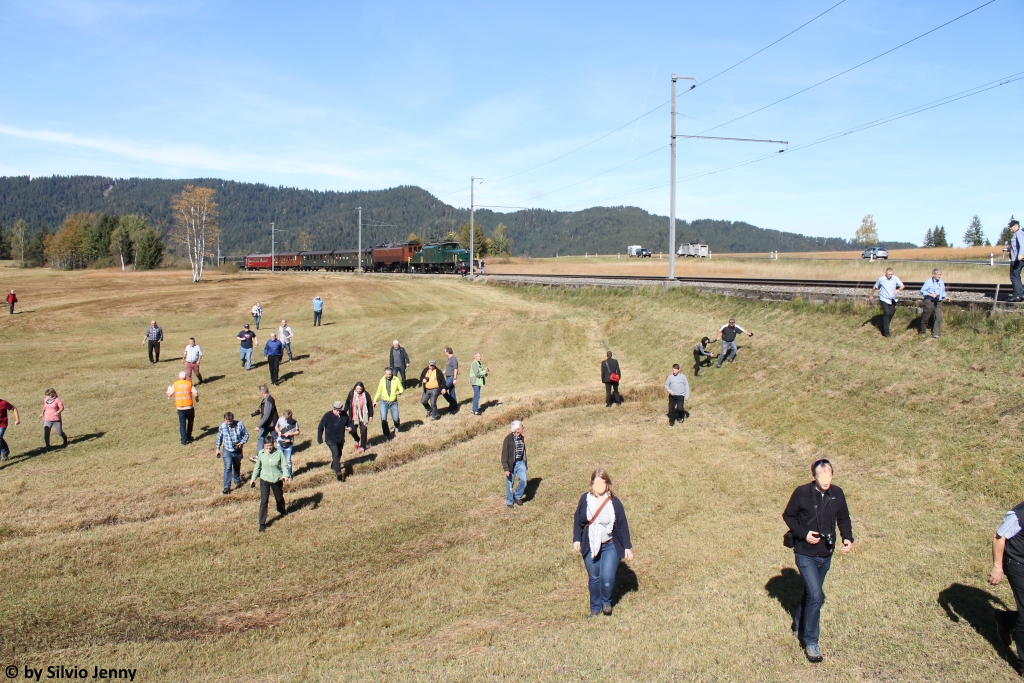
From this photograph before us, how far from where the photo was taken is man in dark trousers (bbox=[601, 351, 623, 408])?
19.1m

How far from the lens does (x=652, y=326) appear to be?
2862 cm

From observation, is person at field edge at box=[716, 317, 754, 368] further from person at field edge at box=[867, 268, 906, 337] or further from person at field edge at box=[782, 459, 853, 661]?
person at field edge at box=[782, 459, 853, 661]

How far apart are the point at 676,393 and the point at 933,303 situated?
23.4 ft

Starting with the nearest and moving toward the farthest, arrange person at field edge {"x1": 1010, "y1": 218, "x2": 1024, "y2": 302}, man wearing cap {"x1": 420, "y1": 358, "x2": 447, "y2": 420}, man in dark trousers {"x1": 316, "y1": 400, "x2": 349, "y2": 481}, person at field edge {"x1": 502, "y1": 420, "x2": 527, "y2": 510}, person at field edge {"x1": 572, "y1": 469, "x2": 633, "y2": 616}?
person at field edge {"x1": 572, "y1": 469, "x2": 633, "y2": 616}, person at field edge {"x1": 502, "y1": 420, "x2": 527, "y2": 510}, man in dark trousers {"x1": 316, "y1": 400, "x2": 349, "y2": 481}, person at field edge {"x1": 1010, "y1": 218, "x2": 1024, "y2": 302}, man wearing cap {"x1": 420, "y1": 358, "x2": 447, "y2": 420}

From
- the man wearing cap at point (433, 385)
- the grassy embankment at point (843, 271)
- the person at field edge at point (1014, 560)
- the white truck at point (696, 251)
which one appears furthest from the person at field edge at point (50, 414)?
the white truck at point (696, 251)

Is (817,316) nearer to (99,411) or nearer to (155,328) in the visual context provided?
(99,411)

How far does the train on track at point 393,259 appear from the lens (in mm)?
70688

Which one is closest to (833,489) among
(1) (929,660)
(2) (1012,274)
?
(1) (929,660)

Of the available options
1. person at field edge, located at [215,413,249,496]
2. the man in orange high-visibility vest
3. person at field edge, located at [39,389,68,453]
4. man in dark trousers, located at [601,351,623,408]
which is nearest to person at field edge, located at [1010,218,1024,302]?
man in dark trousers, located at [601,351,623,408]

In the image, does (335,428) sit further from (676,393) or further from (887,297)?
(887,297)

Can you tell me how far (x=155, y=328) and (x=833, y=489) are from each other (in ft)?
91.7

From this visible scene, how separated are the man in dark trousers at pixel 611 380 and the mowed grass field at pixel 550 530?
451mm

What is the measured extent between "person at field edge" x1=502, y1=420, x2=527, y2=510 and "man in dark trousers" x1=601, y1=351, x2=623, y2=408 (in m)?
7.45

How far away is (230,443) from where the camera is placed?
13.5 metres
